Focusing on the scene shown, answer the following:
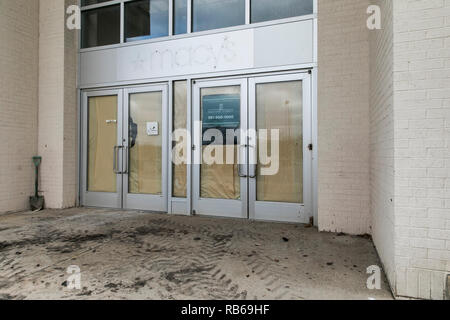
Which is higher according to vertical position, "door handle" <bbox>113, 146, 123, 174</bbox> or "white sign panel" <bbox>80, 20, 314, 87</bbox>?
"white sign panel" <bbox>80, 20, 314, 87</bbox>

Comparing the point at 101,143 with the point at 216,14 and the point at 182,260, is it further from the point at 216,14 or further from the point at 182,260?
the point at 182,260

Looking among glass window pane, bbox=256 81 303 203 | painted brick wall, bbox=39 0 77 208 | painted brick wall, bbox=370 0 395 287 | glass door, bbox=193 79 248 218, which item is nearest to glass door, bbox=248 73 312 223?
glass window pane, bbox=256 81 303 203

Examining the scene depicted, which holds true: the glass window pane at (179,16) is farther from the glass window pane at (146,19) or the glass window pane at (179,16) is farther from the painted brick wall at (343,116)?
the painted brick wall at (343,116)

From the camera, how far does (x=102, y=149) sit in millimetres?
5945

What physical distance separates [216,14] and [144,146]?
271 centimetres

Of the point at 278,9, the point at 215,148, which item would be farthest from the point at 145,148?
the point at 278,9

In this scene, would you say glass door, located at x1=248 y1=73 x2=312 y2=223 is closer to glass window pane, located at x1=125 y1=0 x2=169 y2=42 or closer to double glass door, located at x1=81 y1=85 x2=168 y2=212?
double glass door, located at x1=81 y1=85 x2=168 y2=212

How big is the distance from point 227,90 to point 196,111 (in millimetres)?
661

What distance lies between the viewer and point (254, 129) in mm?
4785

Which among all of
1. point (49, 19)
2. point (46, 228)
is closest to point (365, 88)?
point (46, 228)

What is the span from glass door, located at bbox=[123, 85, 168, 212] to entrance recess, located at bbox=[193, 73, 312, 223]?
677 mm

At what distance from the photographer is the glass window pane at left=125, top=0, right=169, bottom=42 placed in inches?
216

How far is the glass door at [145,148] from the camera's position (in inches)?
213

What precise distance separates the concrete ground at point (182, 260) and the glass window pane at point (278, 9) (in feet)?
10.8
